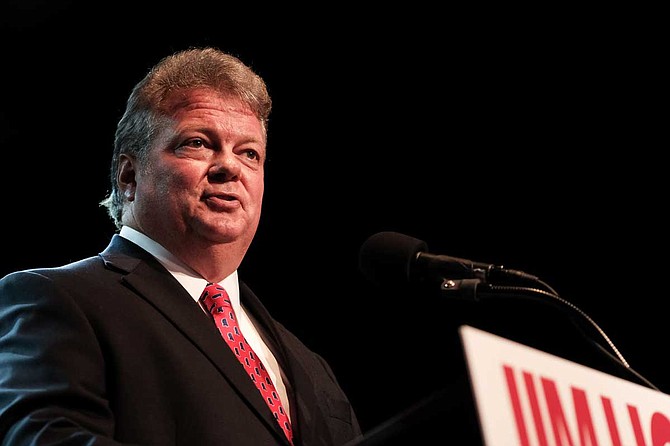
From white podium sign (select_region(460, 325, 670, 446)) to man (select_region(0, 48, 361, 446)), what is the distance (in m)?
0.80

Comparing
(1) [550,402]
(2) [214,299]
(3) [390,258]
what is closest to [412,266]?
(3) [390,258]

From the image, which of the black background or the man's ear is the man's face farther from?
the black background

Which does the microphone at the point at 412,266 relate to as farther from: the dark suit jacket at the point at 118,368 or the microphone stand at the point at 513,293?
the dark suit jacket at the point at 118,368

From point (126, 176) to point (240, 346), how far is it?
0.70 metres

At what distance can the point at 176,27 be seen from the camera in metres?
3.75

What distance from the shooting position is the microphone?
66.5 inches

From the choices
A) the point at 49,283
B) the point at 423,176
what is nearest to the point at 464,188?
the point at 423,176

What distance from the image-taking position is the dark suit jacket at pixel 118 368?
174 centimetres

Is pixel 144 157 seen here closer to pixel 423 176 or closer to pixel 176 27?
pixel 176 27

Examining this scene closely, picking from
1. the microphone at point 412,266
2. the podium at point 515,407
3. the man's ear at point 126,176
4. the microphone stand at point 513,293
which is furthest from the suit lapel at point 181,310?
the podium at point 515,407

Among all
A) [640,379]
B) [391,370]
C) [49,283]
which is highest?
[49,283]

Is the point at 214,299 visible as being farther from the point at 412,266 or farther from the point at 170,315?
the point at 412,266

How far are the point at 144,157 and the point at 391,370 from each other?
1863 millimetres

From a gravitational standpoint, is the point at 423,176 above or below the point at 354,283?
above
